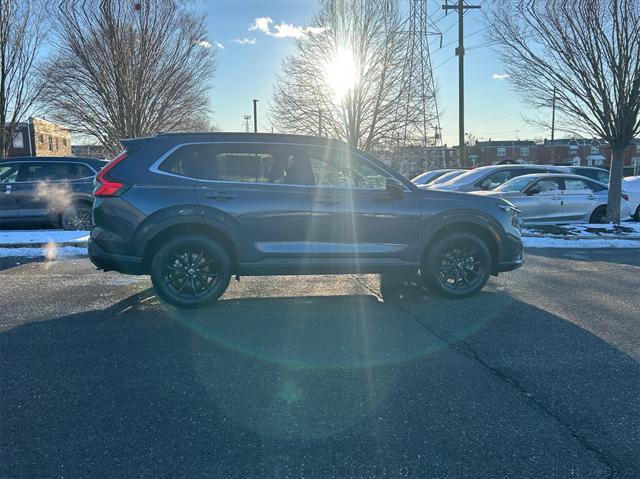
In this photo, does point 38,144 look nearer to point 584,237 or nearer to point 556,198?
point 556,198

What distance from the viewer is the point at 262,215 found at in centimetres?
530

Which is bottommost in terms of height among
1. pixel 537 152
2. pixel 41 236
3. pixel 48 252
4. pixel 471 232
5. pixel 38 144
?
pixel 48 252

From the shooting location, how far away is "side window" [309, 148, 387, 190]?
557 cm

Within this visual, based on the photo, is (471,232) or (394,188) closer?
(394,188)

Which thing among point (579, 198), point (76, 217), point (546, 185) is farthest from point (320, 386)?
point (579, 198)

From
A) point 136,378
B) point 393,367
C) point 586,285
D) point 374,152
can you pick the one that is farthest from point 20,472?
point 374,152

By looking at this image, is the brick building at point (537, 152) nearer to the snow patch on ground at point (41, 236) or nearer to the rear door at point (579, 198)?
the rear door at point (579, 198)

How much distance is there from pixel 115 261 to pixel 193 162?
133cm

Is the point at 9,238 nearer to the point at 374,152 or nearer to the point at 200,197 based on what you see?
the point at 200,197

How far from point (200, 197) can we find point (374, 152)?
1768cm

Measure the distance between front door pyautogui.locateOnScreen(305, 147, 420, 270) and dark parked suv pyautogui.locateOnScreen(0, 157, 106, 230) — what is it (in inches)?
279

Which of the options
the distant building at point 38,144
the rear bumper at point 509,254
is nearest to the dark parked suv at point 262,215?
the rear bumper at point 509,254

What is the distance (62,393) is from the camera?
11.2 ft

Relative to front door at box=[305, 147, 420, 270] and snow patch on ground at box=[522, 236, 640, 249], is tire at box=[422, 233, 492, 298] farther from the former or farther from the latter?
snow patch on ground at box=[522, 236, 640, 249]
